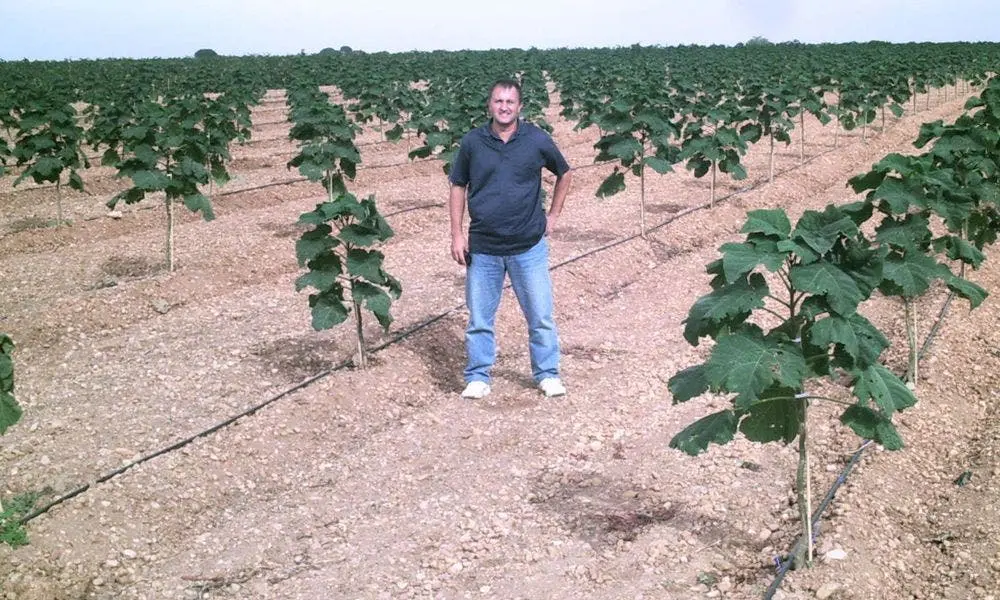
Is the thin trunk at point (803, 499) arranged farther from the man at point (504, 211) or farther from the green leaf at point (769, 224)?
the man at point (504, 211)

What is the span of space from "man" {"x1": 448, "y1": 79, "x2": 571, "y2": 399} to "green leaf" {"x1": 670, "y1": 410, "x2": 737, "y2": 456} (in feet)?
7.42

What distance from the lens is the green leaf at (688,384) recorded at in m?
4.21

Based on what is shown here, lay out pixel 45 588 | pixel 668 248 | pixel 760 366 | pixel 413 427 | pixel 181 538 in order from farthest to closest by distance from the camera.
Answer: pixel 668 248
pixel 413 427
pixel 181 538
pixel 45 588
pixel 760 366

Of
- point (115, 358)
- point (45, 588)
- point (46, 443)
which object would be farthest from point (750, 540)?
point (115, 358)

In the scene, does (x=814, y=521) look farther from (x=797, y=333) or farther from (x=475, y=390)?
(x=475, y=390)

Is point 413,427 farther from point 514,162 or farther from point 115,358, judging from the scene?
point 115,358

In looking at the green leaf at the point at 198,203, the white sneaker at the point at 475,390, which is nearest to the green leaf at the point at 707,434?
the white sneaker at the point at 475,390

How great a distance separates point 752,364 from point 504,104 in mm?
2972

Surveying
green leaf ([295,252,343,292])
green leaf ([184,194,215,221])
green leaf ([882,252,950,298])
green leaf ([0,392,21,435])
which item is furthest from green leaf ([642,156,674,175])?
green leaf ([0,392,21,435])

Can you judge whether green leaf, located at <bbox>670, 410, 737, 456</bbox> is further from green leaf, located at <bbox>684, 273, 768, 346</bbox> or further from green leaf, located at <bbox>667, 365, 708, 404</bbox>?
green leaf, located at <bbox>684, 273, 768, 346</bbox>

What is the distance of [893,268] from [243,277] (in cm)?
799

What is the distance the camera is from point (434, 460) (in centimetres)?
600

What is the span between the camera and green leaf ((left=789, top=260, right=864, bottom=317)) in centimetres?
378

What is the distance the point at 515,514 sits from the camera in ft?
17.3
